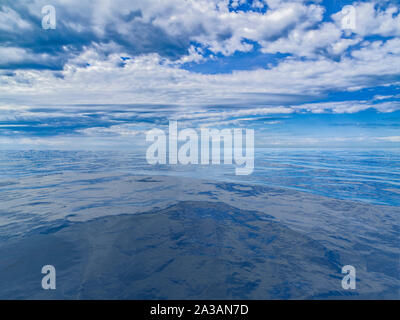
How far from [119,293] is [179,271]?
1.82 meters

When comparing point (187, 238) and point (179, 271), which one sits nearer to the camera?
point (179, 271)

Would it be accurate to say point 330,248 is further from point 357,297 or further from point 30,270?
point 30,270

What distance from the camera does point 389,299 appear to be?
17.5ft

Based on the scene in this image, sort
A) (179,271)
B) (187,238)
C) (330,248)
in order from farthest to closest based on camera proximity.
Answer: (187,238)
(330,248)
(179,271)

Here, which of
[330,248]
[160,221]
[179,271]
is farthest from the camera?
[160,221]

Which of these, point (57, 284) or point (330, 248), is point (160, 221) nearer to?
point (57, 284)
